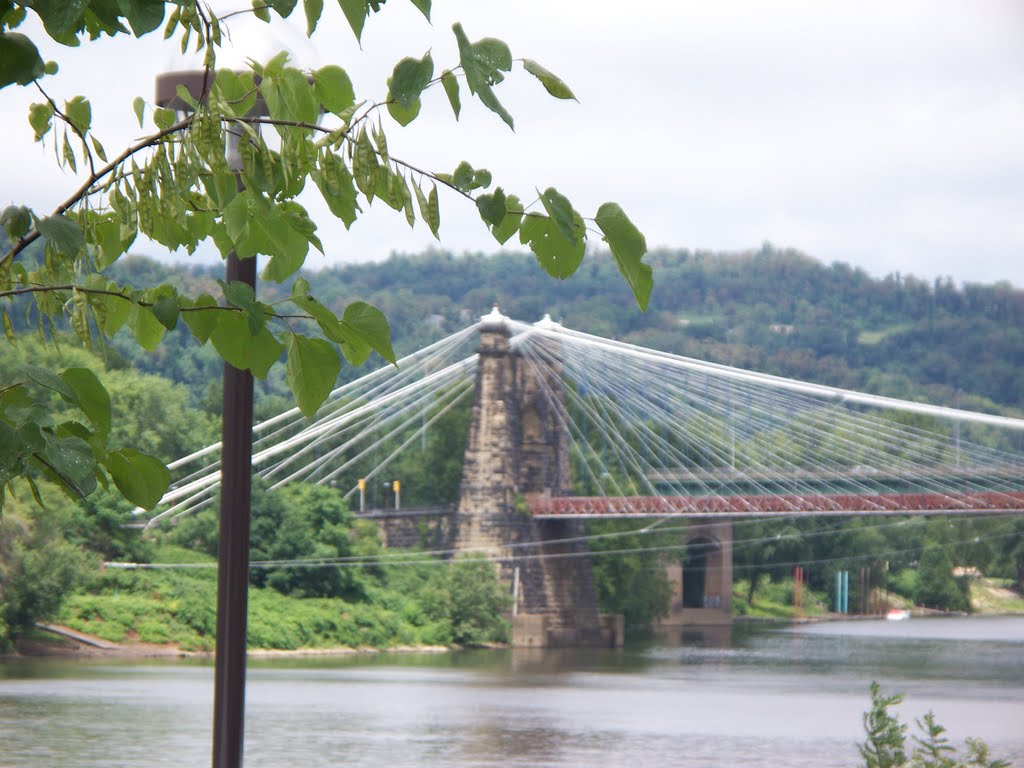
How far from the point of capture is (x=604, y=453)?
1641 centimetres

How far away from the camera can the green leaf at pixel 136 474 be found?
2.10 feet

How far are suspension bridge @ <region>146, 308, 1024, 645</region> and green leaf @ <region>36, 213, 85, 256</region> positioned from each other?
31.8 feet

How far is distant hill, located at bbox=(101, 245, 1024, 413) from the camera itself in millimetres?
15188

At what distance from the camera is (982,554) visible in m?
12.6

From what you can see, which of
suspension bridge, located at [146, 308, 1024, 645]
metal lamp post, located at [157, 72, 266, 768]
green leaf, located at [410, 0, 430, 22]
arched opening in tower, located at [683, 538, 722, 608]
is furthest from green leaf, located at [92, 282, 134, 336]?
arched opening in tower, located at [683, 538, 722, 608]

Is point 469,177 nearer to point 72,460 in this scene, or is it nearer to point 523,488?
point 72,460

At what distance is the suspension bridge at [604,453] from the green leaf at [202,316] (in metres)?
9.67

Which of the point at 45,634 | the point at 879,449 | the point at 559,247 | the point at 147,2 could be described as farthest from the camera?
the point at 879,449

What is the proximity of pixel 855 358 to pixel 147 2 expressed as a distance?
1583 cm

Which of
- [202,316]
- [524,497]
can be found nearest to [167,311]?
[202,316]

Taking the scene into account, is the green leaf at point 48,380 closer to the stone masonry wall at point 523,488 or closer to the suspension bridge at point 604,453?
the suspension bridge at point 604,453

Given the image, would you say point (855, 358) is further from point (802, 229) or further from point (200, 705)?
point (200, 705)

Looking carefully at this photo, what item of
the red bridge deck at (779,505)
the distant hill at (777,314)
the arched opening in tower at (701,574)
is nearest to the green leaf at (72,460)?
the red bridge deck at (779,505)

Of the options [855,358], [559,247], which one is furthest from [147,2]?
[855,358]
